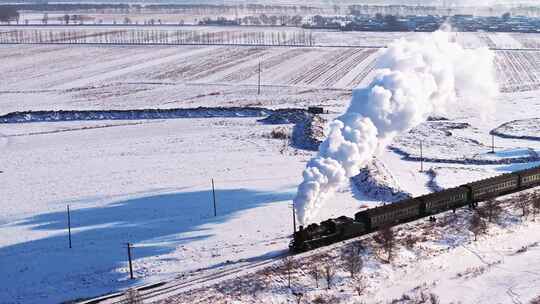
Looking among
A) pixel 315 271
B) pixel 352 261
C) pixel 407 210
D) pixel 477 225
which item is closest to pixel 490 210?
pixel 477 225

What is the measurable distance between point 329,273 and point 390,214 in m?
8.72

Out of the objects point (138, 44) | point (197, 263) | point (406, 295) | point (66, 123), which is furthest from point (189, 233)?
point (138, 44)

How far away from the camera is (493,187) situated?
52.8m

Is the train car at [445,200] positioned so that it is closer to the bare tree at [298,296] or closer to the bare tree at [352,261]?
the bare tree at [352,261]

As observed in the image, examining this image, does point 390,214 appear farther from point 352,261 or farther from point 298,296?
point 298,296

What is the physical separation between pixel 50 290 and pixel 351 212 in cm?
2224

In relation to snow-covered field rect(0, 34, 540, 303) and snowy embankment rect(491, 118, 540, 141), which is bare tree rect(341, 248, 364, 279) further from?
snowy embankment rect(491, 118, 540, 141)

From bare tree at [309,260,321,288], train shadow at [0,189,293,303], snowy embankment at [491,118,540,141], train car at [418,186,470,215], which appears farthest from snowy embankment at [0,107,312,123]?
bare tree at [309,260,321,288]

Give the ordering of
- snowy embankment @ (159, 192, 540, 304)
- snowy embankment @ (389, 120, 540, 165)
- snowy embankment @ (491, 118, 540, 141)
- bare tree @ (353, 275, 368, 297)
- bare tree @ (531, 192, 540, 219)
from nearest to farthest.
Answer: snowy embankment @ (159, 192, 540, 304)
bare tree @ (353, 275, 368, 297)
bare tree @ (531, 192, 540, 219)
snowy embankment @ (389, 120, 540, 165)
snowy embankment @ (491, 118, 540, 141)

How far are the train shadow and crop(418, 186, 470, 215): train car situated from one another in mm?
11015

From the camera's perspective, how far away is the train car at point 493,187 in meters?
51.4

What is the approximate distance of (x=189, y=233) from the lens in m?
46.0

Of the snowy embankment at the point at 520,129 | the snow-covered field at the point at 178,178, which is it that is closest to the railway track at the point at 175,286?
the snow-covered field at the point at 178,178

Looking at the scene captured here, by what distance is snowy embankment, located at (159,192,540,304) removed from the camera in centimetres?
3647
